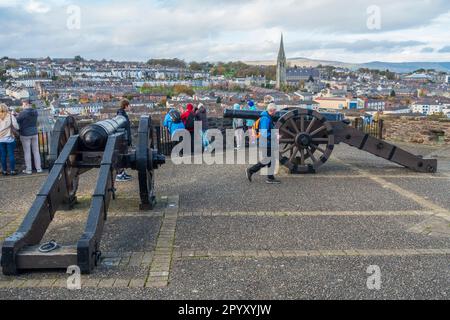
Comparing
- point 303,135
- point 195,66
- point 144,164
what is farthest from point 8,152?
point 195,66

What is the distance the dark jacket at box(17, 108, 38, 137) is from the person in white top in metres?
0.10

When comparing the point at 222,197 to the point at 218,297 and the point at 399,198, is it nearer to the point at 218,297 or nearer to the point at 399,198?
the point at 399,198

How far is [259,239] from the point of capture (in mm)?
4957

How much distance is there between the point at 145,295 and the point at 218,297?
606 mm

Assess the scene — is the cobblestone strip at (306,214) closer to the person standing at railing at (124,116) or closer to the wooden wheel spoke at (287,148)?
the person standing at railing at (124,116)

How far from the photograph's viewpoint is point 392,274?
13.2ft

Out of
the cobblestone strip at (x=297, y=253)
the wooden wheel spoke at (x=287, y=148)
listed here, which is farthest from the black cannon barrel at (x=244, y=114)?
the cobblestone strip at (x=297, y=253)

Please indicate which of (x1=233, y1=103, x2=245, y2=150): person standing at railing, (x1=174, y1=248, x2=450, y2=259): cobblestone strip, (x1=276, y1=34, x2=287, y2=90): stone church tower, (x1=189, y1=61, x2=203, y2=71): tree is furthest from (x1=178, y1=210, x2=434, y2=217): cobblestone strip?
(x1=189, y1=61, x2=203, y2=71): tree

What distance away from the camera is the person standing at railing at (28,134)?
28.3 ft

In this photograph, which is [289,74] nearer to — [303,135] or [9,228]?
[303,135]

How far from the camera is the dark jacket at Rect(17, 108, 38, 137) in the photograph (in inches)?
340
